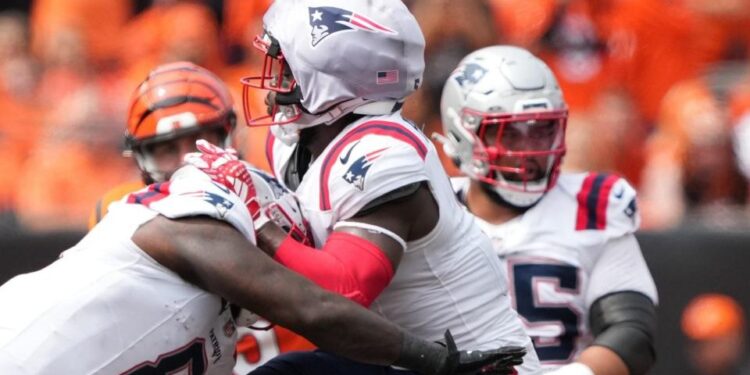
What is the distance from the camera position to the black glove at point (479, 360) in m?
3.69

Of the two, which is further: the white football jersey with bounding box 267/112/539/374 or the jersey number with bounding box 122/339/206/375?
the white football jersey with bounding box 267/112/539/374

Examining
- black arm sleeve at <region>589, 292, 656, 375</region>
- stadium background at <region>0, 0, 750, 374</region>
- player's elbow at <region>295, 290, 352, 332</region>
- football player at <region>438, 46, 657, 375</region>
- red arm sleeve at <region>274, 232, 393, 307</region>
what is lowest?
stadium background at <region>0, 0, 750, 374</region>

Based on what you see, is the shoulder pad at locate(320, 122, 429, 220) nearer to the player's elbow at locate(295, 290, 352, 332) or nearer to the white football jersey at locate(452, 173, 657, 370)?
the player's elbow at locate(295, 290, 352, 332)

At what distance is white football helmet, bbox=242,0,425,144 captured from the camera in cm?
391

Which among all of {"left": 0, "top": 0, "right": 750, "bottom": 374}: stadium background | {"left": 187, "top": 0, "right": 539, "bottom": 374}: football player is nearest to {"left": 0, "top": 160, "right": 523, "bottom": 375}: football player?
{"left": 187, "top": 0, "right": 539, "bottom": 374}: football player

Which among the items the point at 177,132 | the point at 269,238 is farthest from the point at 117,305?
the point at 177,132

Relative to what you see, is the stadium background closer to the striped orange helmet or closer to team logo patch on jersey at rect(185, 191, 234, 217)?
the striped orange helmet

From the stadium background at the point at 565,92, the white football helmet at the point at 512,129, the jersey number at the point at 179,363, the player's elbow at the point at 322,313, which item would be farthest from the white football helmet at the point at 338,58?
the stadium background at the point at 565,92

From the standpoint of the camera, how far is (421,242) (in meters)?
3.86

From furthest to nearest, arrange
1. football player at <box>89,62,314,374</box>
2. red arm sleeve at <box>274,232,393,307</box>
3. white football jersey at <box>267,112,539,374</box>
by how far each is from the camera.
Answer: football player at <box>89,62,314,374</box> < white football jersey at <box>267,112,539,374</box> < red arm sleeve at <box>274,232,393,307</box>

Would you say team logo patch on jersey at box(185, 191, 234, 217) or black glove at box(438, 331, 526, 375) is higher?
team logo patch on jersey at box(185, 191, 234, 217)

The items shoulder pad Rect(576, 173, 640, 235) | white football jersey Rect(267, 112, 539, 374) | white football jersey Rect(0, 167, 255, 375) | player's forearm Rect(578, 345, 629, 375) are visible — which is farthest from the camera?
shoulder pad Rect(576, 173, 640, 235)

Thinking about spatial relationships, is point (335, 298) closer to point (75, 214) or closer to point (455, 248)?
point (455, 248)

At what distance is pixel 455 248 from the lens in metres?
3.93
